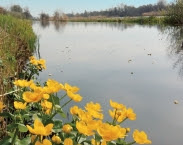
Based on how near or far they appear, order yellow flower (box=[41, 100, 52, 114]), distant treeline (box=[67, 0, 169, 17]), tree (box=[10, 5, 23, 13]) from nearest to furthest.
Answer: yellow flower (box=[41, 100, 52, 114]) < tree (box=[10, 5, 23, 13]) < distant treeline (box=[67, 0, 169, 17])

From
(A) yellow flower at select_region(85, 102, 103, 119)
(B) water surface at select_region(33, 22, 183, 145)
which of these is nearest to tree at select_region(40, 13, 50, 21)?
(B) water surface at select_region(33, 22, 183, 145)

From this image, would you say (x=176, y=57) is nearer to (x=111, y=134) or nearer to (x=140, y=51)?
(x=140, y=51)

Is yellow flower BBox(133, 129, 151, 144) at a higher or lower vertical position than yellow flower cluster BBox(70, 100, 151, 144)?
lower

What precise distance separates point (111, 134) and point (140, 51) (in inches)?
316

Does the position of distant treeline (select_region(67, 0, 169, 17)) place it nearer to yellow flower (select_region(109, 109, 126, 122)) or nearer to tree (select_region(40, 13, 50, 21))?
tree (select_region(40, 13, 50, 21))

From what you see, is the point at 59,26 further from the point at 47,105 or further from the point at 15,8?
the point at 47,105

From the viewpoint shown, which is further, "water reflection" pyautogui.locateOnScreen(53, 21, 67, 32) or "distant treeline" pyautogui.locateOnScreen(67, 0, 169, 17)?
"distant treeline" pyautogui.locateOnScreen(67, 0, 169, 17)

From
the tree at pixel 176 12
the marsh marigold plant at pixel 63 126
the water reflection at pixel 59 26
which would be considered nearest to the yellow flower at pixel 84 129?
the marsh marigold plant at pixel 63 126

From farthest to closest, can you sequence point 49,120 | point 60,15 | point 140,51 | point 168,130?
1. point 60,15
2. point 140,51
3. point 168,130
4. point 49,120

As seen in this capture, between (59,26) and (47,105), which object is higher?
(47,105)

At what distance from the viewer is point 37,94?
111cm

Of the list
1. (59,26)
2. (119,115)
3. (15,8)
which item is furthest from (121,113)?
(59,26)

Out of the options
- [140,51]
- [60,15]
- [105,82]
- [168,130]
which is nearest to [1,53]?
[105,82]

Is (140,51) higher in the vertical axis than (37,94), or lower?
lower
